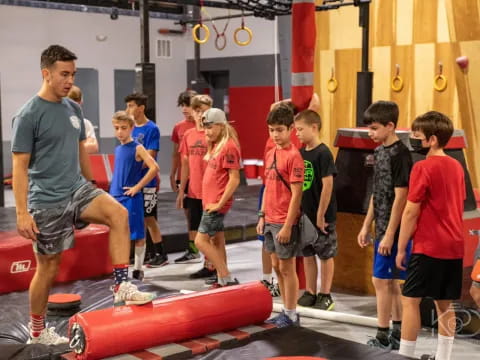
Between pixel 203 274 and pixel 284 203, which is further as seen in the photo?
pixel 203 274

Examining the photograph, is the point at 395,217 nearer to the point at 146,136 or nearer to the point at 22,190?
the point at 22,190

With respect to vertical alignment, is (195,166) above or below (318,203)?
above

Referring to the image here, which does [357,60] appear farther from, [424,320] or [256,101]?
[256,101]

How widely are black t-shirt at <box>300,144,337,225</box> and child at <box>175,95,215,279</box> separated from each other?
43.5 inches

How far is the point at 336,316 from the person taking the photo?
183 inches

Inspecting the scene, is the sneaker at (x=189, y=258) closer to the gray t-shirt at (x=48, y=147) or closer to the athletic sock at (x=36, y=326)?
the athletic sock at (x=36, y=326)

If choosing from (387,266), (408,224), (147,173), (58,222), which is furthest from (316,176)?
(58,222)

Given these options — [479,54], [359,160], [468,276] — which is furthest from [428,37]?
[468,276]

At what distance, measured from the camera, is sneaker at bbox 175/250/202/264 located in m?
6.65

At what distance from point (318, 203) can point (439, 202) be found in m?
1.52

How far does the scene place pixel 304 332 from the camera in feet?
13.0

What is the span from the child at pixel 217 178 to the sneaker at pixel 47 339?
4.86ft

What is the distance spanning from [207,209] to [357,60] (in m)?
3.33

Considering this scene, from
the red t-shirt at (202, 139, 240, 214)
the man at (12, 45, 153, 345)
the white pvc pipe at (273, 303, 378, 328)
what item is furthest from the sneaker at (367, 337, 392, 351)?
the red t-shirt at (202, 139, 240, 214)
